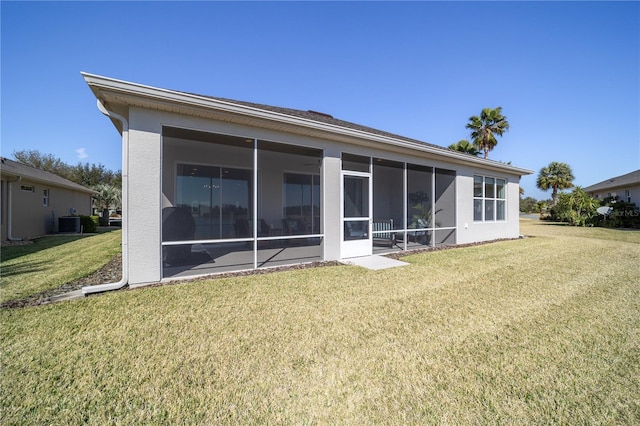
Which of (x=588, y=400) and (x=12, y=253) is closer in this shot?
(x=588, y=400)

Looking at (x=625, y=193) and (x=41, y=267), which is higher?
(x=625, y=193)

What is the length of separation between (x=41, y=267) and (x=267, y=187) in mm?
6342

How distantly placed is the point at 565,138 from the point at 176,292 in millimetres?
23103

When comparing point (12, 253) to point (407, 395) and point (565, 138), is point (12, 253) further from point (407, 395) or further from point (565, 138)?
point (565, 138)

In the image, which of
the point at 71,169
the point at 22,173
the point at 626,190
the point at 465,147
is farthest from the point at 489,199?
the point at 71,169

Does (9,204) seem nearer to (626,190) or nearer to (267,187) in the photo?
(267,187)

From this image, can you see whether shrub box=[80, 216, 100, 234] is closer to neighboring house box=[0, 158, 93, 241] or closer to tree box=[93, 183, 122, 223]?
neighboring house box=[0, 158, 93, 241]

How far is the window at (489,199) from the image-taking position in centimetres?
1077

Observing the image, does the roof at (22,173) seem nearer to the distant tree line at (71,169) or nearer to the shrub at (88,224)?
the shrub at (88,224)

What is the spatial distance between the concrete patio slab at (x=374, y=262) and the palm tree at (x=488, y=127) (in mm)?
21481

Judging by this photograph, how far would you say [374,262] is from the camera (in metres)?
6.81

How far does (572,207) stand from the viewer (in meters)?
20.8

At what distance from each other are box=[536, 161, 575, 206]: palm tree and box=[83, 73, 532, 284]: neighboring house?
2836 centimetres

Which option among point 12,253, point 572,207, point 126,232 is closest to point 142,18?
point 126,232
